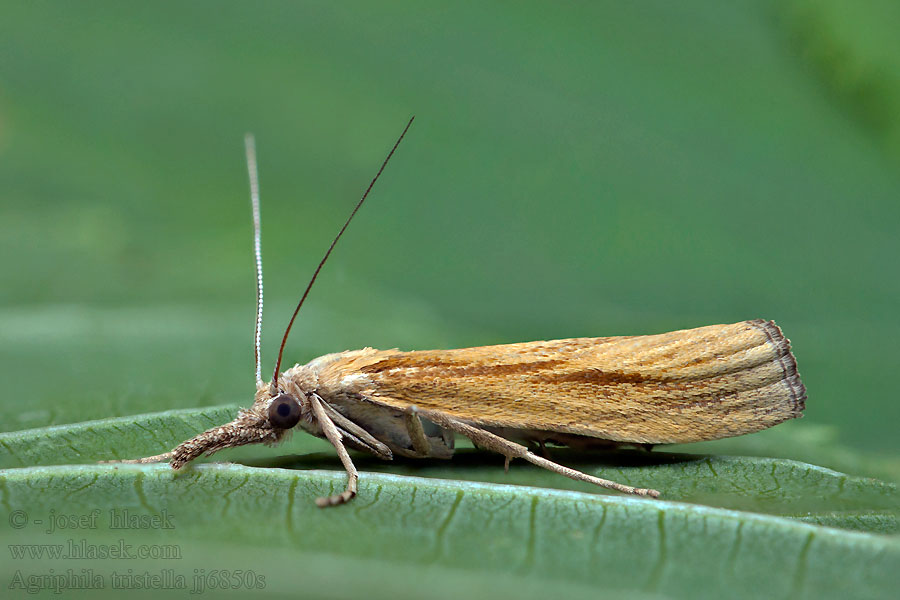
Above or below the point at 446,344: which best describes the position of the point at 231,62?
above

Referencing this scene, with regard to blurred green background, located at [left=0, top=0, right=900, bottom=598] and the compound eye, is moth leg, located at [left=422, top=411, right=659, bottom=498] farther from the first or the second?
the compound eye

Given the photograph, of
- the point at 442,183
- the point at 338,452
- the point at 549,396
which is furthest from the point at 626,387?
the point at 442,183

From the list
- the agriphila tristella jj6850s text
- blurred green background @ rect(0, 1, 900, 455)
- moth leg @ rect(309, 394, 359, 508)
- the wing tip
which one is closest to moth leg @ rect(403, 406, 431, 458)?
the agriphila tristella jj6850s text

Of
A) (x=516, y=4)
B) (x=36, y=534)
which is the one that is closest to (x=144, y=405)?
(x=36, y=534)

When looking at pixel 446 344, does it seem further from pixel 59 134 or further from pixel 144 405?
pixel 59 134

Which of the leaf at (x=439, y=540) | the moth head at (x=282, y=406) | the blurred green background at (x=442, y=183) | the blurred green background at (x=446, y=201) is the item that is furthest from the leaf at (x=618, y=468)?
the blurred green background at (x=442, y=183)
